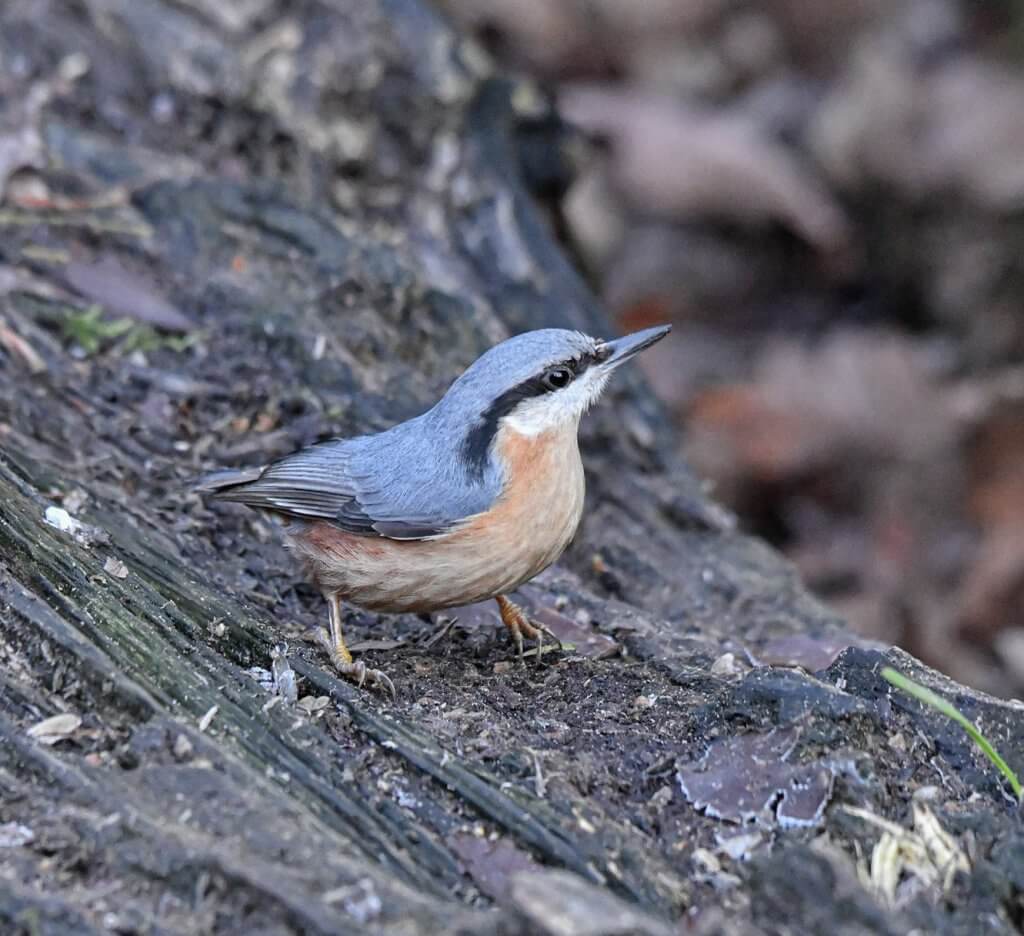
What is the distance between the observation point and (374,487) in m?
4.10

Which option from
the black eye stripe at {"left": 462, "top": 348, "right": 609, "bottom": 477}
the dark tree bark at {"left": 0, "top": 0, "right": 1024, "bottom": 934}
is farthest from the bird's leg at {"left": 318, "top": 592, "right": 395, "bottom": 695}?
the black eye stripe at {"left": 462, "top": 348, "right": 609, "bottom": 477}

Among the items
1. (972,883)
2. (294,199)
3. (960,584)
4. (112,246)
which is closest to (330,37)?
(294,199)

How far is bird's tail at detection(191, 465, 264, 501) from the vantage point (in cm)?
416

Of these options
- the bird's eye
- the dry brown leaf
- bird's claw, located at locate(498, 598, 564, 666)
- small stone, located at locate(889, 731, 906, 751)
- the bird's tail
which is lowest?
the dry brown leaf

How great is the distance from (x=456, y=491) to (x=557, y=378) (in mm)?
463

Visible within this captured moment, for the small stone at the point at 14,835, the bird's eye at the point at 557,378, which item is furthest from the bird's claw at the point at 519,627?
the small stone at the point at 14,835

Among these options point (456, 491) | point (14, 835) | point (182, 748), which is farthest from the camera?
point (456, 491)

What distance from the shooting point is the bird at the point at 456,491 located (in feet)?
12.8

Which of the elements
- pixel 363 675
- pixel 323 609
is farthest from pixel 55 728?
pixel 323 609

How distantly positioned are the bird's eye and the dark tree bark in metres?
0.73

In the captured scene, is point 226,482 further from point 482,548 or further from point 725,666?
point 725,666

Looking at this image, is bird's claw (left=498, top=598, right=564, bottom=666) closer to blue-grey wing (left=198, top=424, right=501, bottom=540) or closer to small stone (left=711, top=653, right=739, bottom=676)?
blue-grey wing (left=198, top=424, right=501, bottom=540)

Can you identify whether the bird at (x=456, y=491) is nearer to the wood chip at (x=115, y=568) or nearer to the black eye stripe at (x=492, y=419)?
the black eye stripe at (x=492, y=419)

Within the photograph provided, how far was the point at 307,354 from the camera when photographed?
16.2ft
